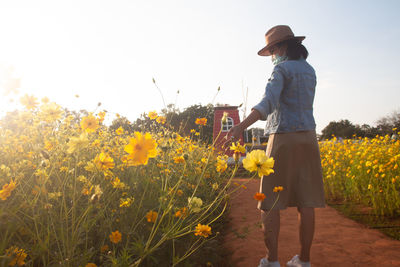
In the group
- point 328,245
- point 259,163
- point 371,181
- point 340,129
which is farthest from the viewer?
point 340,129

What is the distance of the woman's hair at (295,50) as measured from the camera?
1896mm

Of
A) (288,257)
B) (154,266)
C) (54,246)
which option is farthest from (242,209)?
(54,246)

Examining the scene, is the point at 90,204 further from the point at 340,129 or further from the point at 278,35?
the point at 340,129

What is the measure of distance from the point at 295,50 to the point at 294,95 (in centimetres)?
33

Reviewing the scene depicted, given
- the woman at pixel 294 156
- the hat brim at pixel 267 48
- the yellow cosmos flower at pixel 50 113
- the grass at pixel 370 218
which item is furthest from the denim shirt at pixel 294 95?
the grass at pixel 370 218

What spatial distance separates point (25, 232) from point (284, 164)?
1493 millimetres

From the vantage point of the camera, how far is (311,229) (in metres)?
1.80

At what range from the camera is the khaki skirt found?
5.95ft

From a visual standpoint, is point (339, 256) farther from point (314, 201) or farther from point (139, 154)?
point (139, 154)

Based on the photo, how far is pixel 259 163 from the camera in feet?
4.07

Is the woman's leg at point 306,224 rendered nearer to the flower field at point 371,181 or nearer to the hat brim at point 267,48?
the hat brim at point 267,48

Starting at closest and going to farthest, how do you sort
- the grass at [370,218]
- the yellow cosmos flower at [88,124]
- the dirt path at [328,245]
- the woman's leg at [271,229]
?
the yellow cosmos flower at [88,124] < the woman's leg at [271,229] < the dirt path at [328,245] < the grass at [370,218]

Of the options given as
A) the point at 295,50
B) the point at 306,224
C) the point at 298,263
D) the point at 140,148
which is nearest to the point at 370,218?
the point at 298,263

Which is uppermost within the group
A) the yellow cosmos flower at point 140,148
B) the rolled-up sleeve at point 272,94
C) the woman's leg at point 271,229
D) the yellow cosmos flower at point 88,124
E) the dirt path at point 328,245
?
the rolled-up sleeve at point 272,94
